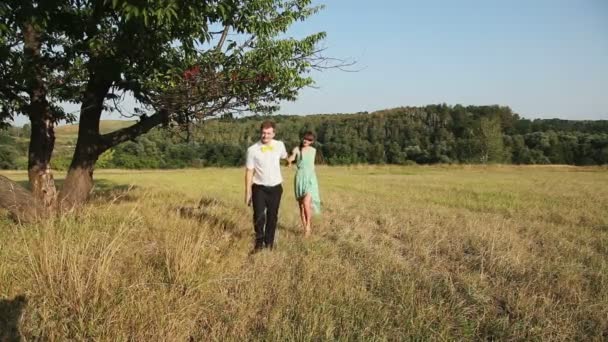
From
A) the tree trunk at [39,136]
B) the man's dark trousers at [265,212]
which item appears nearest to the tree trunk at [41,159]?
the tree trunk at [39,136]

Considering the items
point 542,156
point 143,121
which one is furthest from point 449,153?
point 143,121

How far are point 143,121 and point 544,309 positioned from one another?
25.7 ft

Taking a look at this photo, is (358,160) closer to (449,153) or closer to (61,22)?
(449,153)

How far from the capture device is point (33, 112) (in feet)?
29.3

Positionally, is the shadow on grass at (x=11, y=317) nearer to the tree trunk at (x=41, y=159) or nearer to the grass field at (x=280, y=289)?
the grass field at (x=280, y=289)

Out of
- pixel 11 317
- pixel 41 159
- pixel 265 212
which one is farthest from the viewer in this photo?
pixel 41 159

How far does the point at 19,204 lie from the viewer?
7.04 meters

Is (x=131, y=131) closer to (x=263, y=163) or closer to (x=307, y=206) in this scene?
(x=307, y=206)

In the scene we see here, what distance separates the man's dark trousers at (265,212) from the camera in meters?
6.51

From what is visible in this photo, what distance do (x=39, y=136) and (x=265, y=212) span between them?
5.17m

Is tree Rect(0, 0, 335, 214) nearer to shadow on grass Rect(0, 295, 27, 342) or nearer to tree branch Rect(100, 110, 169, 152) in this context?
tree branch Rect(100, 110, 169, 152)

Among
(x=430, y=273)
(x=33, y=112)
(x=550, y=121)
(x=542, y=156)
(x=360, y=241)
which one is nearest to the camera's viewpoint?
(x=430, y=273)

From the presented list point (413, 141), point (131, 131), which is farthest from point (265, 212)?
point (413, 141)

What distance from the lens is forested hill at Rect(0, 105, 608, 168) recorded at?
76375 millimetres
